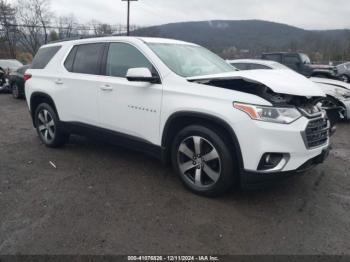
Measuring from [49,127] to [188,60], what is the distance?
2812 mm

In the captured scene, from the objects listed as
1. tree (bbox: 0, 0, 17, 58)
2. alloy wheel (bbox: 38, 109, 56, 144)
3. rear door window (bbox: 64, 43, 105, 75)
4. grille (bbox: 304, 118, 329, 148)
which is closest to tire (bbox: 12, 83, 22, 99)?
alloy wheel (bbox: 38, 109, 56, 144)

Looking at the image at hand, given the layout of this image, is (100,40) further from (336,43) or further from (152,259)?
(336,43)

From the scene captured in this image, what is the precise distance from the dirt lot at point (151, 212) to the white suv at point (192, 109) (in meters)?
0.39

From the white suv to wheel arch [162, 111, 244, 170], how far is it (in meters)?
0.01

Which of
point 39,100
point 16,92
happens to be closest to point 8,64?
point 16,92

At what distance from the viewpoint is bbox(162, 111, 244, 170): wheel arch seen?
3.43 meters

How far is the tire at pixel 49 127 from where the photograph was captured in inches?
219

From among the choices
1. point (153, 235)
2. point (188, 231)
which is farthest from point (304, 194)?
point (153, 235)

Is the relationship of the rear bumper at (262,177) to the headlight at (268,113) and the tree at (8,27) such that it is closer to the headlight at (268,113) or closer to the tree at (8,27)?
the headlight at (268,113)

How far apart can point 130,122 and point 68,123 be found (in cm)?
146

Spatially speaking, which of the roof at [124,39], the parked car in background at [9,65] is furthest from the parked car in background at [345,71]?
the parked car in background at [9,65]

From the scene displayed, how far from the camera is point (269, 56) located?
1504 centimetres

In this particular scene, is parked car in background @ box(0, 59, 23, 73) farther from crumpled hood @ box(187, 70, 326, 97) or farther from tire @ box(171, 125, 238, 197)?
crumpled hood @ box(187, 70, 326, 97)

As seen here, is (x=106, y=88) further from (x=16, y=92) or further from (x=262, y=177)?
(x=16, y=92)
